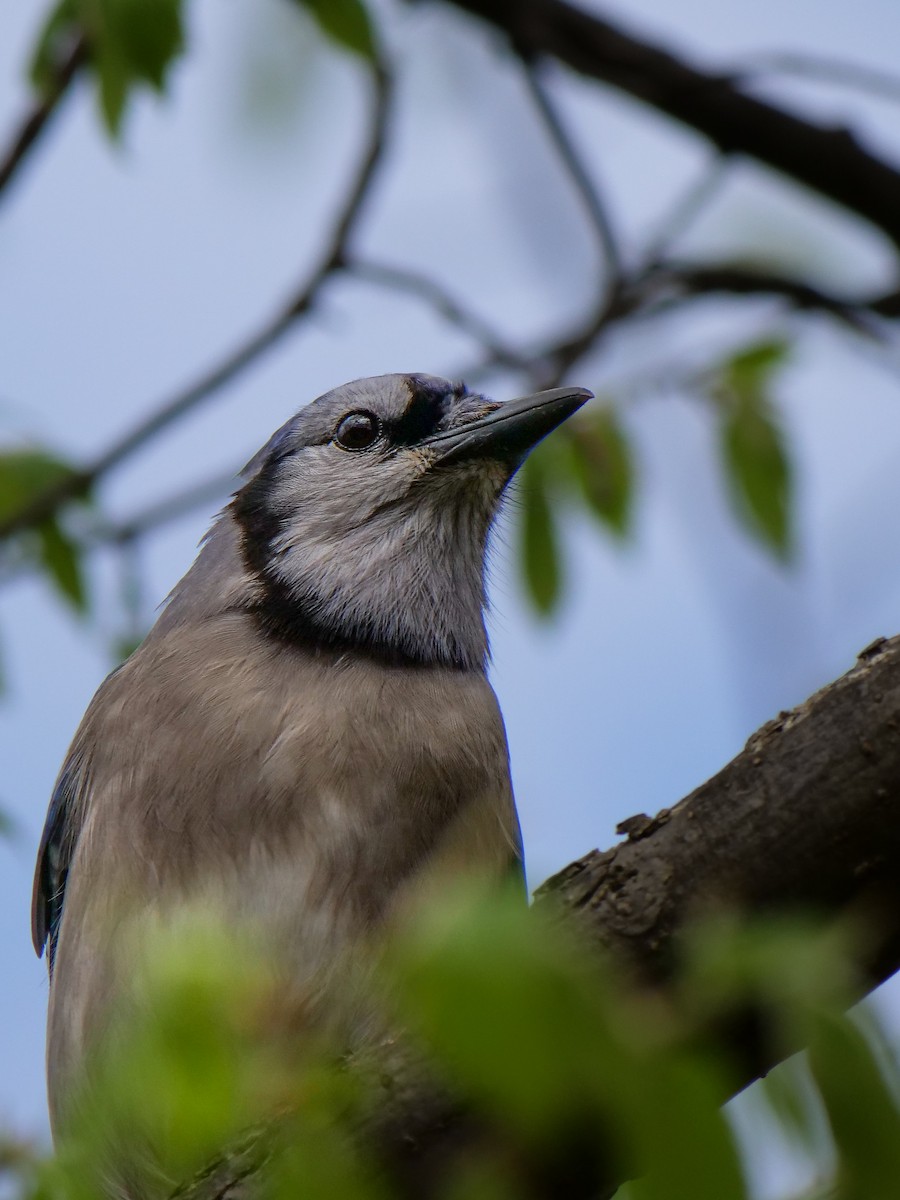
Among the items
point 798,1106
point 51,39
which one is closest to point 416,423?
point 51,39

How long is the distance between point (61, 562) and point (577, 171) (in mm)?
2313

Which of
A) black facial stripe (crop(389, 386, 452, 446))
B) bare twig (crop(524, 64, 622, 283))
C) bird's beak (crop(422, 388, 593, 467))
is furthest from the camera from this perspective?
bare twig (crop(524, 64, 622, 283))

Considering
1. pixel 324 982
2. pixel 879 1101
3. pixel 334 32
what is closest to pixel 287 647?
pixel 324 982

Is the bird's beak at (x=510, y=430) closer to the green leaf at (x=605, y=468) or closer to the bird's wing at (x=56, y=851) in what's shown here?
the green leaf at (x=605, y=468)

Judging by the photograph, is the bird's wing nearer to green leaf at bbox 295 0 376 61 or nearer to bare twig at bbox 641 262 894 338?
green leaf at bbox 295 0 376 61

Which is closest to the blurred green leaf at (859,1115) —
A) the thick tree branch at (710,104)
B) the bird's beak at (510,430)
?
the bird's beak at (510,430)

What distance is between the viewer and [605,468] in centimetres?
523

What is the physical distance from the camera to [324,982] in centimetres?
392

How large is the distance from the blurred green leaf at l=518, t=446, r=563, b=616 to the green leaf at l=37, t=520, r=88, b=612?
4.85 feet

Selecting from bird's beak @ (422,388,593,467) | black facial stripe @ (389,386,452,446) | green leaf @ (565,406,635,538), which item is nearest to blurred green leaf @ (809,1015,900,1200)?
bird's beak @ (422,388,593,467)

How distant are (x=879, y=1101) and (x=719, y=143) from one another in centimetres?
472

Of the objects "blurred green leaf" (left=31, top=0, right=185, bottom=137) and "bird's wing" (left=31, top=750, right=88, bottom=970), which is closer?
"blurred green leaf" (left=31, top=0, right=185, bottom=137)

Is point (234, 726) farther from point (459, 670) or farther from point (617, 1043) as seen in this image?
point (617, 1043)

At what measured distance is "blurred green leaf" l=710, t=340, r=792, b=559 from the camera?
5027mm
